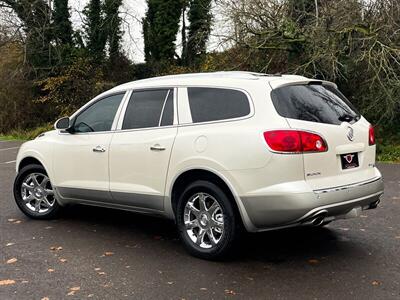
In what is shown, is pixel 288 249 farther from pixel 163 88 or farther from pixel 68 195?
pixel 68 195

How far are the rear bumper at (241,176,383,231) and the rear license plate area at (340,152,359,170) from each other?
7.1 inches

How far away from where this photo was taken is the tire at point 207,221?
4.83m

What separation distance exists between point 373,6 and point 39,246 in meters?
11.4

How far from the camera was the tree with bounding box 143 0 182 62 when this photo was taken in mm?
25625

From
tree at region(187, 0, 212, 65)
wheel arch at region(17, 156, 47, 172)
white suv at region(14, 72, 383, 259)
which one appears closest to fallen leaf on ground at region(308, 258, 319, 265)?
white suv at region(14, 72, 383, 259)

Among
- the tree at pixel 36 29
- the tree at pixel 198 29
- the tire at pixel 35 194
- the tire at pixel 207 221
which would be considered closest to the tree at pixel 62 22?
the tree at pixel 36 29

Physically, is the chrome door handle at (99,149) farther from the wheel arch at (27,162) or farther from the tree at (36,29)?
the tree at (36,29)

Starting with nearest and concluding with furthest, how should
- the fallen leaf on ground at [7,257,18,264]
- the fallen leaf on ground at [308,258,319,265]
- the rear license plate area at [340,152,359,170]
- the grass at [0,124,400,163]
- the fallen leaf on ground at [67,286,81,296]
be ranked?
the fallen leaf on ground at [67,286,81,296], the rear license plate area at [340,152,359,170], the fallen leaf on ground at [308,258,319,265], the fallen leaf on ground at [7,257,18,264], the grass at [0,124,400,163]

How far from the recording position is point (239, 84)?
500 centimetres

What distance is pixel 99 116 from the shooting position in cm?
612

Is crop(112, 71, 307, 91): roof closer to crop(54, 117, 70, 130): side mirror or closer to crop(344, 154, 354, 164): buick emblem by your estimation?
crop(344, 154, 354, 164): buick emblem

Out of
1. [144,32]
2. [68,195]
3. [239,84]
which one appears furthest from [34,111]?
[239,84]

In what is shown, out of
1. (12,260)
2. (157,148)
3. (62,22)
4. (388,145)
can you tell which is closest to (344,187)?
(157,148)

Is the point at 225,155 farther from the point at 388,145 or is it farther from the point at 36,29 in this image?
the point at 36,29
